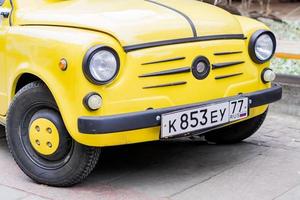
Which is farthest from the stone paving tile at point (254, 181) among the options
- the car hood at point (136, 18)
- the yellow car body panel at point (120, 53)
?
the car hood at point (136, 18)

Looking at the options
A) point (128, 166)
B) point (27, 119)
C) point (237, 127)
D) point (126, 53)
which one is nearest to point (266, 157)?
point (237, 127)

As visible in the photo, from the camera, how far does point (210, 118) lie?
4082 millimetres

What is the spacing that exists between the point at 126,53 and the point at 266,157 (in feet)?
5.19

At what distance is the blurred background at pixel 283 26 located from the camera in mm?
6598

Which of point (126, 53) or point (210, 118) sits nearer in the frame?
point (126, 53)

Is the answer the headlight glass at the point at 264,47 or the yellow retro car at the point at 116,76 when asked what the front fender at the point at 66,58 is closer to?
the yellow retro car at the point at 116,76

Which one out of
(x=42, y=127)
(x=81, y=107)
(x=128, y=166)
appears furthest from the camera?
(x=128, y=166)

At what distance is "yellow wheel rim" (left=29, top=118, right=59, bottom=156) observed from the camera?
13.2ft

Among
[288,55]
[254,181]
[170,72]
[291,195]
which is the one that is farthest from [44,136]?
[288,55]

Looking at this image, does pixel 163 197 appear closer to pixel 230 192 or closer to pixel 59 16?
pixel 230 192

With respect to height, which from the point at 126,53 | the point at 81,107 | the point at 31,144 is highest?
the point at 126,53

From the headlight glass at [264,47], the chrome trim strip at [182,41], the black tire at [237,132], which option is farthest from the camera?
the black tire at [237,132]

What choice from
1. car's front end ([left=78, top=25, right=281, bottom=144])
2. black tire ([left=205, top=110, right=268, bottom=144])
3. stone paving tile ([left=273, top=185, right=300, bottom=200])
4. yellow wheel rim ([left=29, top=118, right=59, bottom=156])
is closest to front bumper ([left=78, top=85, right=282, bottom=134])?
car's front end ([left=78, top=25, right=281, bottom=144])

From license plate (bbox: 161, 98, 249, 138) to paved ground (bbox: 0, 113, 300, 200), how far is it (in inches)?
16.2
